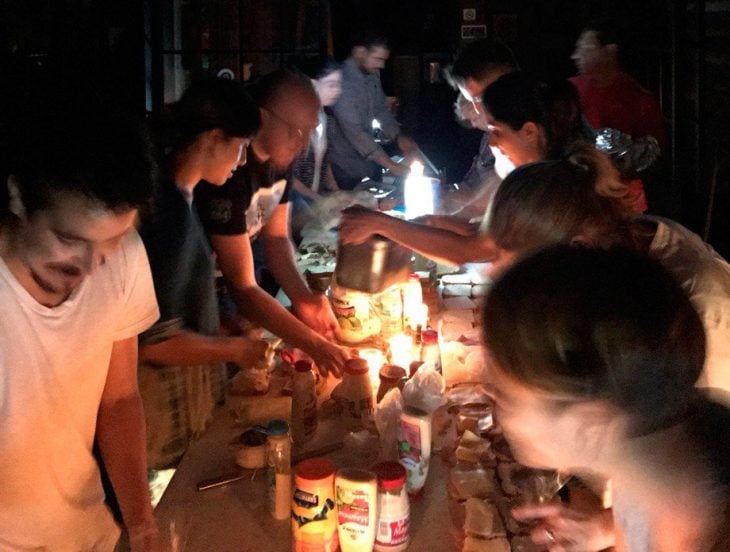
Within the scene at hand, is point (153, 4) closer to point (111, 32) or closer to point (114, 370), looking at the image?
point (111, 32)

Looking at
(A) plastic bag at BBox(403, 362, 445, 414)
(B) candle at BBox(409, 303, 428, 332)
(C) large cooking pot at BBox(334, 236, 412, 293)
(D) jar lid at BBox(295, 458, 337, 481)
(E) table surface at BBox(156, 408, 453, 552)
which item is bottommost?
(E) table surface at BBox(156, 408, 453, 552)

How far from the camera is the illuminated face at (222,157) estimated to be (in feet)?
6.89

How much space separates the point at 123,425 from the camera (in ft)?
5.43

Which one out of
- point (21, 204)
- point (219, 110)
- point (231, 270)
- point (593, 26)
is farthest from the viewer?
point (593, 26)

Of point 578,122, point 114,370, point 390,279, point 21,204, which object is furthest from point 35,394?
point 578,122

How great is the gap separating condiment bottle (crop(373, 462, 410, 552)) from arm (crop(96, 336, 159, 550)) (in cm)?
54

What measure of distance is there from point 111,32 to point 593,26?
3232mm

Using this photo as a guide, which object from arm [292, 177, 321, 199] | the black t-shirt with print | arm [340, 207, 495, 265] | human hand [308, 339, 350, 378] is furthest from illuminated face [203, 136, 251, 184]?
arm [292, 177, 321, 199]

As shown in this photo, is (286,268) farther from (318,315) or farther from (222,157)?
(222,157)

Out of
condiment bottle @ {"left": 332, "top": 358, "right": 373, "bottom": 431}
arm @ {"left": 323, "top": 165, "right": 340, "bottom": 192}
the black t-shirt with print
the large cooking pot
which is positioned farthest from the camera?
arm @ {"left": 323, "top": 165, "right": 340, "bottom": 192}

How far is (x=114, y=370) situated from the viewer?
1.64 metres

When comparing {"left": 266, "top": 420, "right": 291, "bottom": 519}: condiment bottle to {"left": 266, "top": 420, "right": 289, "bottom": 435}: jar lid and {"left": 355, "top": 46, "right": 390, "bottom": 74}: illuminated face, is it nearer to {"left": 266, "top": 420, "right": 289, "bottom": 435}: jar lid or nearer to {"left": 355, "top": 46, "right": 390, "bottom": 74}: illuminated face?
{"left": 266, "top": 420, "right": 289, "bottom": 435}: jar lid

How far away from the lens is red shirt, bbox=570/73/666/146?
4402 mm

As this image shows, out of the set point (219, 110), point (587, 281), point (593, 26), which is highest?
point (593, 26)
